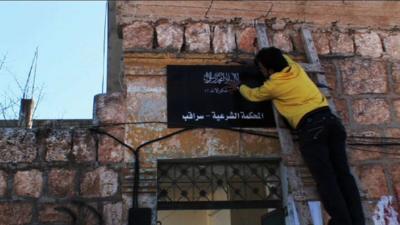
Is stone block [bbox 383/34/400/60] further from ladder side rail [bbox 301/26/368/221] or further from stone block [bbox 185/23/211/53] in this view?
stone block [bbox 185/23/211/53]

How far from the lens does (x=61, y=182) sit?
3.87 metres

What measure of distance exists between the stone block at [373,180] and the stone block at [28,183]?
95.4 inches

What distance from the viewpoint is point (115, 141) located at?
3980mm

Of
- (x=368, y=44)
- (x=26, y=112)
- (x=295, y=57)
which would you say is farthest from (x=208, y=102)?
(x=26, y=112)

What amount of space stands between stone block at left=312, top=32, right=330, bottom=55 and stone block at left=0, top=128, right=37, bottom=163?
2.42 metres

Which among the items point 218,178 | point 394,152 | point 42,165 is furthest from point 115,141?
point 394,152

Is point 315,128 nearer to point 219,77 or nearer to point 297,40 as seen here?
point 219,77

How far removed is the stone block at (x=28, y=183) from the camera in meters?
3.83

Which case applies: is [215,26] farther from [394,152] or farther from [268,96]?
[394,152]

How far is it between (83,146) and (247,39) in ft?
5.24

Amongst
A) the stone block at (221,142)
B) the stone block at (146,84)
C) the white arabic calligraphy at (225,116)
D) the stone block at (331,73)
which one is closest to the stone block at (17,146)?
the stone block at (146,84)

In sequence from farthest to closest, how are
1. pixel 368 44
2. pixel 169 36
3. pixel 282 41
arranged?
1. pixel 368 44
2. pixel 282 41
3. pixel 169 36

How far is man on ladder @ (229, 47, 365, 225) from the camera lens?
3346 mm

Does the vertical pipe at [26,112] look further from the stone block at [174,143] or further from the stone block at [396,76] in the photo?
the stone block at [396,76]
